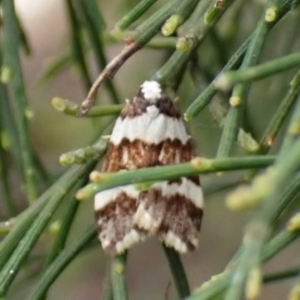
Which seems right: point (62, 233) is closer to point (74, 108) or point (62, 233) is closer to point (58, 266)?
point (58, 266)

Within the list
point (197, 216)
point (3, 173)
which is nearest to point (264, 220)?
point (197, 216)

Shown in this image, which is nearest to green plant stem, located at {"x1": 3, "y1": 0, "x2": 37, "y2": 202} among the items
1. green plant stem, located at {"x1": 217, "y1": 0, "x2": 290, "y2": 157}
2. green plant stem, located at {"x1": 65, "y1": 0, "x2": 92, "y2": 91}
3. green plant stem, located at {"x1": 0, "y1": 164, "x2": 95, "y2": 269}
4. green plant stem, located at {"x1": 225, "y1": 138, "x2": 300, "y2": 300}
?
green plant stem, located at {"x1": 0, "y1": 164, "x2": 95, "y2": 269}

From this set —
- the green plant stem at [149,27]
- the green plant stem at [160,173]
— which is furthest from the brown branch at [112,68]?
the green plant stem at [160,173]

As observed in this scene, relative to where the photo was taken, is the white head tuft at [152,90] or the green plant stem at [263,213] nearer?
the green plant stem at [263,213]

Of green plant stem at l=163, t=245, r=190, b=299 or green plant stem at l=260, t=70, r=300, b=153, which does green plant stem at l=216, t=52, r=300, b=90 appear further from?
green plant stem at l=163, t=245, r=190, b=299

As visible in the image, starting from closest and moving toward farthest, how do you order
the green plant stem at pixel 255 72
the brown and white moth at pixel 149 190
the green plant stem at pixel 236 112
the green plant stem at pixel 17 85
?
the green plant stem at pixel 255 72
the green plant stem at pixel 236 112
the brown and white moth at pixel 149 190
the green plant stem at pixel 17 85

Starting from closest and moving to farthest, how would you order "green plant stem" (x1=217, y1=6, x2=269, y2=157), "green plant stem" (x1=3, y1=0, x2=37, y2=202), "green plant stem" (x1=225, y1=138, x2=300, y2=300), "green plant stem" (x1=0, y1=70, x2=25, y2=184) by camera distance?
"green plant stem" (x1=225, y1=138, x2=300, y2=300) → "green plant stem" (x1=217, y1=6, x2=269, y2=157) → "green plant stem" (x1=3, y1=0, x2=37, y2=202) → "green plant stem" (x1=0, y1=70, x2=25, y2=184)

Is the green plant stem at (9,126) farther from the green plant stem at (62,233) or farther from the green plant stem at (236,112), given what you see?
the green plant stem at (236,112)
